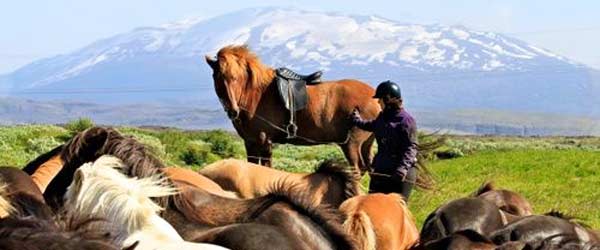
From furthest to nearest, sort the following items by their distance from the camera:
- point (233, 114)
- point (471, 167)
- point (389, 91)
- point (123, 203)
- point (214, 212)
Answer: point (471, 167) < point (233, 114) < point (389, 91) < point (214, 212) < point (123, 203)

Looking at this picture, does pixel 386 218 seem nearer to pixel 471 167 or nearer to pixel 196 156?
pixel 471 167

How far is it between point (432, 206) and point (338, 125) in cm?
290

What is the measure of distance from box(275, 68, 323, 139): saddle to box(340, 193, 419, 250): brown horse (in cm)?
400

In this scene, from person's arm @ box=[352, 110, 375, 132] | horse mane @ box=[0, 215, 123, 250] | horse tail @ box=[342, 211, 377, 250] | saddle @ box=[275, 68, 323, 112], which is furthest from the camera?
saddle @ box=[275, 68, 323, 112]

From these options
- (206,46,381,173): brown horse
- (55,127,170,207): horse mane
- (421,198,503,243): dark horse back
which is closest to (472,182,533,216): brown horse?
(421,198,503,243): dark horse back

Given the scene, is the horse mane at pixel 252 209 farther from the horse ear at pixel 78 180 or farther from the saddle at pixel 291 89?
the saddle at pixel 291 89

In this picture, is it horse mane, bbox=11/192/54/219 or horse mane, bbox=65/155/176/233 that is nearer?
horse mane, bbox=65/155/176/233

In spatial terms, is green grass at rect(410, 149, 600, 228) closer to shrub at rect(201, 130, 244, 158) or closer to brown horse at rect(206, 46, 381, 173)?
brown horse at rect(206, 46, 381, 173)

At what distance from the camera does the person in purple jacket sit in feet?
28.5

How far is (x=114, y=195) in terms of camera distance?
197 inches

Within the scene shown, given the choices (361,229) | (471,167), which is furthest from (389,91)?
(471,167)

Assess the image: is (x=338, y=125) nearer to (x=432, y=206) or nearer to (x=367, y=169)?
(x=367, y=169)

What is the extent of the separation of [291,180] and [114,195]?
328 cm

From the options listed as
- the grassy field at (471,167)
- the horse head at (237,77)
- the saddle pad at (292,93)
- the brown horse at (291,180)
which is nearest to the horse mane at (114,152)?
the brown horse at (291,180)
